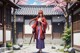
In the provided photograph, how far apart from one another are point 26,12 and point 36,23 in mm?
20979

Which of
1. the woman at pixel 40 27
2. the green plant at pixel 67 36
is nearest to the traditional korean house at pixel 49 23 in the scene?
the green plant at pixel 67 36

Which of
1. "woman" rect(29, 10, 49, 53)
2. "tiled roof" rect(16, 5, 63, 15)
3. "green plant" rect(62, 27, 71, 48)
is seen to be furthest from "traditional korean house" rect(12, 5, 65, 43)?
"woman" rect(29, 10, 49, 53)

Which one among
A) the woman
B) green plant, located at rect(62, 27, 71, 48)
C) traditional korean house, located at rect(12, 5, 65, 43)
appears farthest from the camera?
traditional korean house, located at rect(12, 5, 65, 43)

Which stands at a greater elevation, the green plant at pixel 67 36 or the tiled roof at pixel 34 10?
the tiled roof at pixel 34 10

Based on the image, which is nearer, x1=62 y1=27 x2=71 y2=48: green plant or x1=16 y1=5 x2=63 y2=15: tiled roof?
x1=62 y1=27 x2=71 y2=48: green plant

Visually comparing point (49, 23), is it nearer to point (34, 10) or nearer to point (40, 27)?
point (34, 10)

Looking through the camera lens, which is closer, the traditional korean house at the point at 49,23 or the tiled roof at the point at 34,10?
the traditional korean house at the point at 49,23

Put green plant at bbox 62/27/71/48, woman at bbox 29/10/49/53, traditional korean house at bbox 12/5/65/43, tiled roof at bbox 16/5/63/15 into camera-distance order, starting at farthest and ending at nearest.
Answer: tiled roof at bbox 16/5/63/15, traditional korean house at bbox 12/5/65/43, green plant at bbox 62/27/71/48, woman at bbox 29/10/49/53

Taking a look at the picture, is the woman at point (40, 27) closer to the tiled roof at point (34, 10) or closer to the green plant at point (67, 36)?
the green plant at point (67, 36)

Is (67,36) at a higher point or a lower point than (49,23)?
lower

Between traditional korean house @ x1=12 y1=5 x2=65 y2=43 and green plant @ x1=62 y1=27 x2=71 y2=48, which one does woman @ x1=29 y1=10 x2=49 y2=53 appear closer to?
green plant @ x1=62 y1=27 x2=71 y2=48

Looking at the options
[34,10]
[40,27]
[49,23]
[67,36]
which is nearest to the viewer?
[40,27]

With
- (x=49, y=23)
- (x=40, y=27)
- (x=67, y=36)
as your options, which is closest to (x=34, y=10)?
(x=49, y=23)

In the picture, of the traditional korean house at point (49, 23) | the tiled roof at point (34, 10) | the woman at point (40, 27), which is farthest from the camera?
the tiled roof at point (34, 10)
